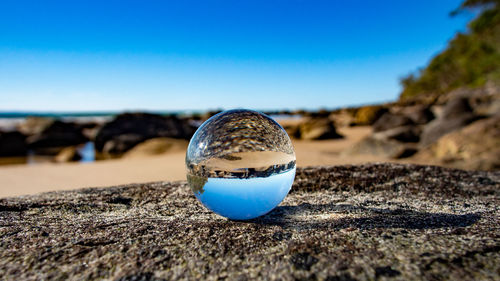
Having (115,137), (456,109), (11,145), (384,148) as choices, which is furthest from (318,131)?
(11,145)

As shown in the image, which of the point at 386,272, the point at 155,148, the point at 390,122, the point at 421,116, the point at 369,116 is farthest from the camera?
the point at 369,116

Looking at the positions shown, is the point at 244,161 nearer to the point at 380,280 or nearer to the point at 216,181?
the point at 216,181

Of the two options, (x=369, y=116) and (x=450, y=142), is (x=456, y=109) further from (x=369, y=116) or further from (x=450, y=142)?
(x=369, y=116)

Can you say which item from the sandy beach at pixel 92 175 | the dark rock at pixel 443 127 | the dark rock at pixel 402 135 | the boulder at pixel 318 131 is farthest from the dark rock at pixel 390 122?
the sandy beach at pixel 92 175

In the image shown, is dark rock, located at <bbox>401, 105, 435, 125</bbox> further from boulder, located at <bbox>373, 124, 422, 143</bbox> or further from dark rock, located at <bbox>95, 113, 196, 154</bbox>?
dark rock, located at <bbox>95, 113, 196, 154</bbox>

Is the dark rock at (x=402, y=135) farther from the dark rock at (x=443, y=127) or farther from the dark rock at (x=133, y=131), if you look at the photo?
the dark rock at (x=133, y=131)

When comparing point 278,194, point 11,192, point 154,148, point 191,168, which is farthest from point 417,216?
point 154,148
